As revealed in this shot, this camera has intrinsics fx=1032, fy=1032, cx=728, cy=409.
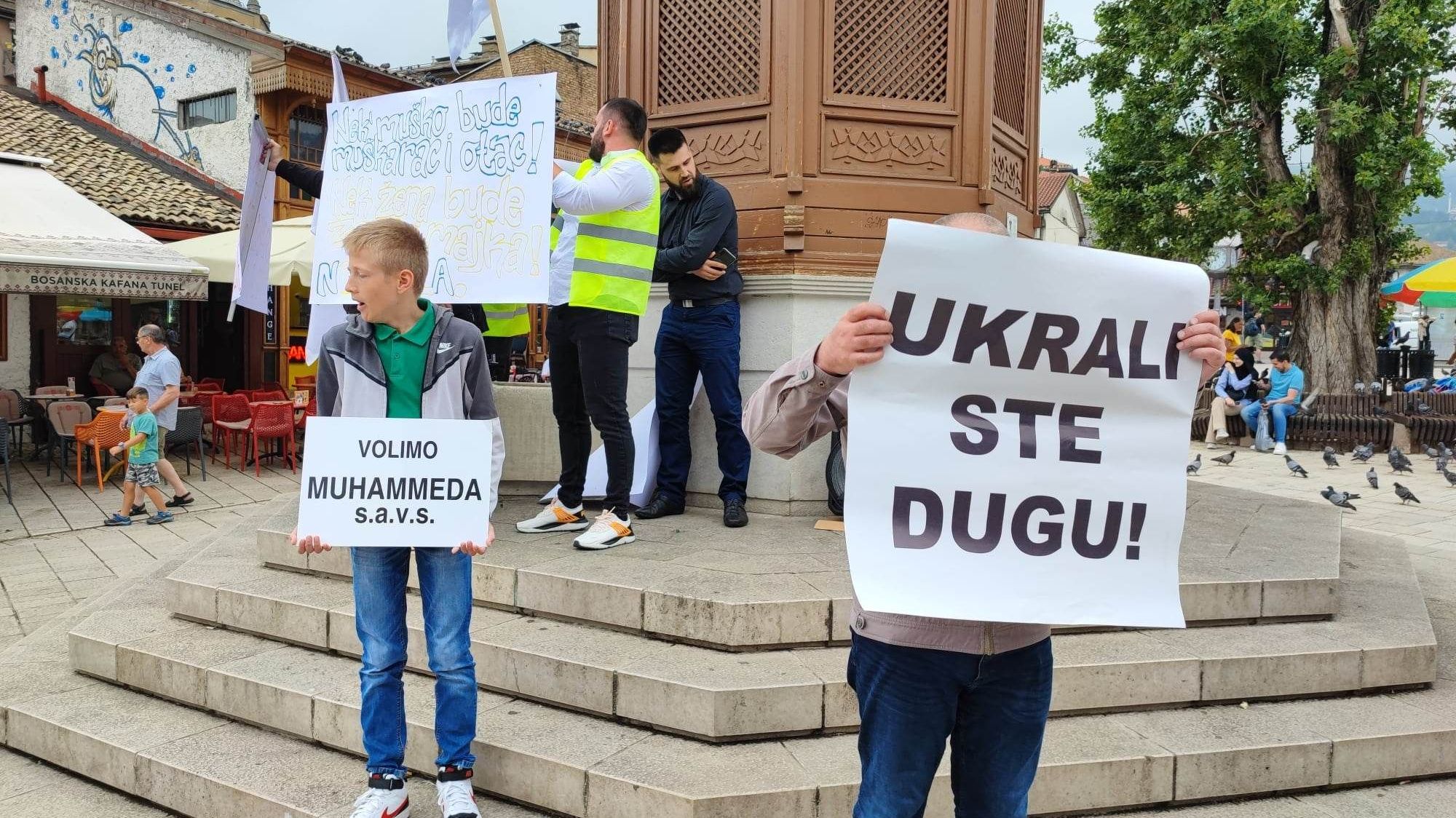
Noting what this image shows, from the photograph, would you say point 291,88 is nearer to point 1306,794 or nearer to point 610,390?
point 610,390

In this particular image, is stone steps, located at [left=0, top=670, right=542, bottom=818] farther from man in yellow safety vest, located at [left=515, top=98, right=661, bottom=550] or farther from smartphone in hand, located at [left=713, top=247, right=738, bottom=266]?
smartphone in hand, located at [left=713, top=247, right=738, bottom=266]

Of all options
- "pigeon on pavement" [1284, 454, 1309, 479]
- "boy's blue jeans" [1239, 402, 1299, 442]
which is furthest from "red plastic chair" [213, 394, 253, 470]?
"boy's blue jeans" [1239, 402, 1299, 442]

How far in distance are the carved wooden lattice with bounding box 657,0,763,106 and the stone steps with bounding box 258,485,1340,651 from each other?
8.96 feet

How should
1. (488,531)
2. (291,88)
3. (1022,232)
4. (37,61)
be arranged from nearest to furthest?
(488,531) < (1022,232) < (291,88) < (37,61)

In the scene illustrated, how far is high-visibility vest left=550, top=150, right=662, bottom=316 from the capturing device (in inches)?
196

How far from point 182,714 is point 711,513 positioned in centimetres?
291

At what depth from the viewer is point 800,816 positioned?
130 inches

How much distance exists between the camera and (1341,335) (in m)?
18.0

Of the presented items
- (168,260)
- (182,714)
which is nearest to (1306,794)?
(182,714)

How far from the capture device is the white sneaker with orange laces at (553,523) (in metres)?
5.36

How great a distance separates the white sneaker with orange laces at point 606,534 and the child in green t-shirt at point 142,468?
620 cm

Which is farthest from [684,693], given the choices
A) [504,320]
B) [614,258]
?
[504,320]

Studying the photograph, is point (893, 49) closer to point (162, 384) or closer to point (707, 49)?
point (707, 49)

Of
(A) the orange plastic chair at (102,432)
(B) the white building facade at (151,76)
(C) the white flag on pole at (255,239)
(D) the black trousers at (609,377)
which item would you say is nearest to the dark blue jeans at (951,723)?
(D) the black trousers at (609,377)
